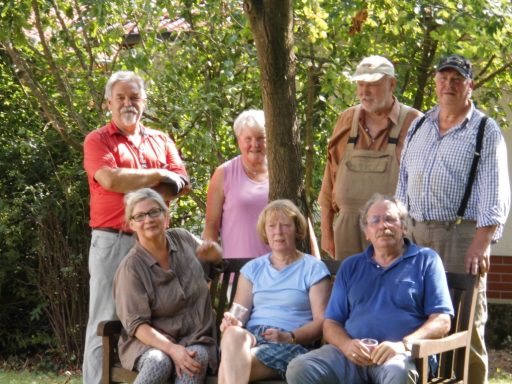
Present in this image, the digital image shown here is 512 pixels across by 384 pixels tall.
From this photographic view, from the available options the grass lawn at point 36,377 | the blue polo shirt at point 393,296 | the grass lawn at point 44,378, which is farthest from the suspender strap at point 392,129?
the grass lawn at point 36,377

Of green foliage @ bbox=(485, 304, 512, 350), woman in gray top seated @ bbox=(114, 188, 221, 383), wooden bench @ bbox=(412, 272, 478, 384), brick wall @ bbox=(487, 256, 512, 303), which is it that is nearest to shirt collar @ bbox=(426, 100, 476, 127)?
wooden bench @ bbox=(412, 272, 478, 384)

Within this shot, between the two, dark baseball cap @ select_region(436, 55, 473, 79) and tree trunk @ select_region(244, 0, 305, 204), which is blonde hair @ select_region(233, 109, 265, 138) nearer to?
tree trunk @ select_region(244, 0, 305, 204)

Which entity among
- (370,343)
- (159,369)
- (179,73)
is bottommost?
(159,369)

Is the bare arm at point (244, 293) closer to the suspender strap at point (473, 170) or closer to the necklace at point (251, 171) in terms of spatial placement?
the necklace at point (251, 171)

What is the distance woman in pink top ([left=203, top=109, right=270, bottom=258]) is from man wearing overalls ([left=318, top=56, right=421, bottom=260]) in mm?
445

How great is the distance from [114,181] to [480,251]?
211cm

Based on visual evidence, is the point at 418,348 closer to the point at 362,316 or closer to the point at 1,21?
the point at 362,316

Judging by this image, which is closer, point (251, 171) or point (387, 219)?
point (387, 219)

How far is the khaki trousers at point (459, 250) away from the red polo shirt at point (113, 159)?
1646 millimetres

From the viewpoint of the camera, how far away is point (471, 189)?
233 inches

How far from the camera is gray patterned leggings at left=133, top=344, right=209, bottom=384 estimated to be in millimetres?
5867

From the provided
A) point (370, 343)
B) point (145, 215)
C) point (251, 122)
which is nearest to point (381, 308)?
point (370, 343)

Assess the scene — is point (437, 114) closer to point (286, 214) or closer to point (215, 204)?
point (286, 214)

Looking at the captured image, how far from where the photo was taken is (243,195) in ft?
21.9
